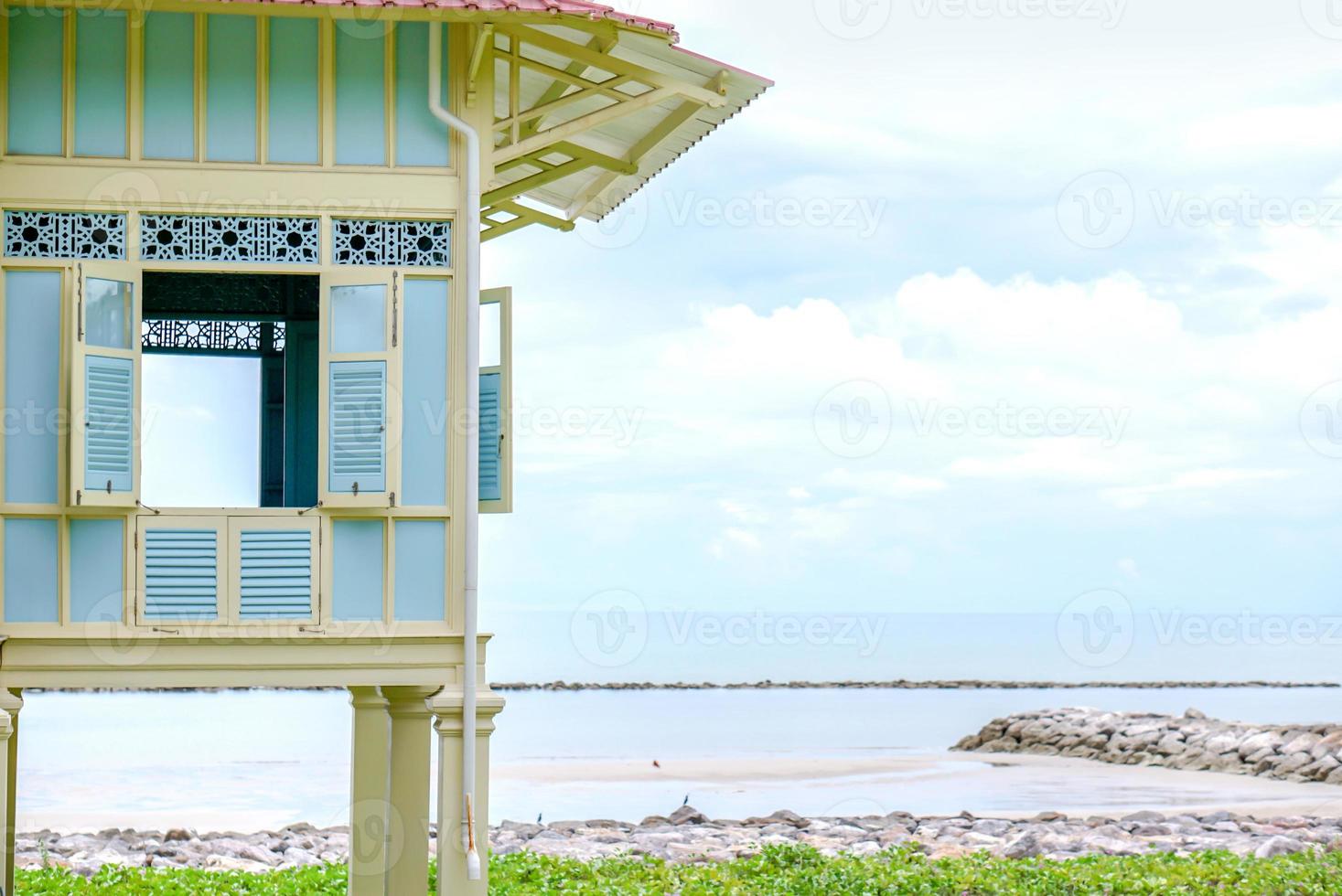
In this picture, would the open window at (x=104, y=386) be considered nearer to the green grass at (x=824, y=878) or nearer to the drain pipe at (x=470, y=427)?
the drain pipe at (x=470, y=427)

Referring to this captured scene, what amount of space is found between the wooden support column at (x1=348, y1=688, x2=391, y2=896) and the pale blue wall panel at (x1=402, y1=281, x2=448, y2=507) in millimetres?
2713

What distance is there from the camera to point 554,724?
35.6 m

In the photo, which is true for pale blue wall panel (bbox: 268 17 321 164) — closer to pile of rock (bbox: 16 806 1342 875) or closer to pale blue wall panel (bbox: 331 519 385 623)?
pale blue wall panel (bbox: 331 519 385 623)

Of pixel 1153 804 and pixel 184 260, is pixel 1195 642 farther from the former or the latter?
pixel 184 260

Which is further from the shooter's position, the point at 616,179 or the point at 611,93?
the point at 616,179

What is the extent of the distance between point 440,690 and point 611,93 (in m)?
3.75

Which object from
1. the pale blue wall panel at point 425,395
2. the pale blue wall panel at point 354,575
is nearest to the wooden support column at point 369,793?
the pale blue wall panel at point 354,575

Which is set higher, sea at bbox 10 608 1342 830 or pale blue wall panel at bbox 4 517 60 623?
pale blue wall panel at bbox 4 517 60 623

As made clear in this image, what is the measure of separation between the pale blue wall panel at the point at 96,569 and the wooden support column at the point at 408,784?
200 cm

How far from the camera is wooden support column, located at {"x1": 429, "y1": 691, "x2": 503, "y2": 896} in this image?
866 centimetres

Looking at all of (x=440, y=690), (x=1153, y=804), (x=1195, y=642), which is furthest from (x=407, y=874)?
(x=1195, y=642)

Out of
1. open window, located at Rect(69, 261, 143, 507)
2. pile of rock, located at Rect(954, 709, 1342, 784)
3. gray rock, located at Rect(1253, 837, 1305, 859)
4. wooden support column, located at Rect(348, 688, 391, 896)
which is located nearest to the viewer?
open window, located at Rect(69, 261, 143, 507)

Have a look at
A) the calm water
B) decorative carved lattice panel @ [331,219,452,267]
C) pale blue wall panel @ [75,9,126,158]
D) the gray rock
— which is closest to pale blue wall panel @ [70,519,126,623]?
decorative carved lattice panel @ [331,219,452,267]

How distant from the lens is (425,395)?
8.80 metres
